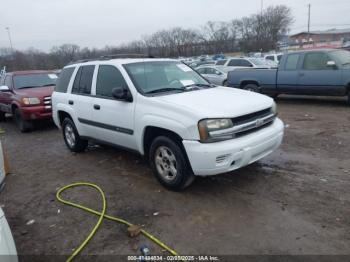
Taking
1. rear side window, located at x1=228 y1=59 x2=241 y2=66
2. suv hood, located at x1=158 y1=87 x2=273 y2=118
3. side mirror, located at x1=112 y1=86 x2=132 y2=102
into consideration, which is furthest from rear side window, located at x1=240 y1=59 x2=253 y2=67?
side mirror, located at x1=112 y1=86 x2=132 y2=102

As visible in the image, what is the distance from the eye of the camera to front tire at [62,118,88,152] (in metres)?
6.26

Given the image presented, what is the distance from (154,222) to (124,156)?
2641 mm

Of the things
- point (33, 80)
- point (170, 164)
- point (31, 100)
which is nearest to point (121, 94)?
point (170, 164)

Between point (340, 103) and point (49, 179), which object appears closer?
point (49, 179)

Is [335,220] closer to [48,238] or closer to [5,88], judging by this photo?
[48,238]

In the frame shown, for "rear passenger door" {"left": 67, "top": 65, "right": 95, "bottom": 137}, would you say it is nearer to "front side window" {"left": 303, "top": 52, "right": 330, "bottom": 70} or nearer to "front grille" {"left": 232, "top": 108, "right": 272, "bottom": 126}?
"front grille" {"left": 232, "top": 108, "right": 272, "bottom": 126}

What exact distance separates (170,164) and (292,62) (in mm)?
7877

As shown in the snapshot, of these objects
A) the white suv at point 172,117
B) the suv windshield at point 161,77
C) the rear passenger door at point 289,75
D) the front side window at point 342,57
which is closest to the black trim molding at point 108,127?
the white suv at point 172,117

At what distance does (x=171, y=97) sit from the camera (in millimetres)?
4250

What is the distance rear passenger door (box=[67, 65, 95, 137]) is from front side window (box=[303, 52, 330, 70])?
292 inches

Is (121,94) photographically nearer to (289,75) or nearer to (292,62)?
(289,75)

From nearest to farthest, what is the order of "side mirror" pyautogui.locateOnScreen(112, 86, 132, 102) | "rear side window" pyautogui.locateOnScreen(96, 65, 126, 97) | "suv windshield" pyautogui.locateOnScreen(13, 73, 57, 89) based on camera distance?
"side mirror" pyautogui.locateOnScreen(112, 86, 132, 102), "rear side window" pyautogui.locateOnScreen(96, 65, 126, 97), "suv windshield" pyautogui.locateOnScreen(13, 73, 57, 89)

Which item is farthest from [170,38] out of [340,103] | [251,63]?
[340,103]

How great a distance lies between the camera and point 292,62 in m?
10.4
